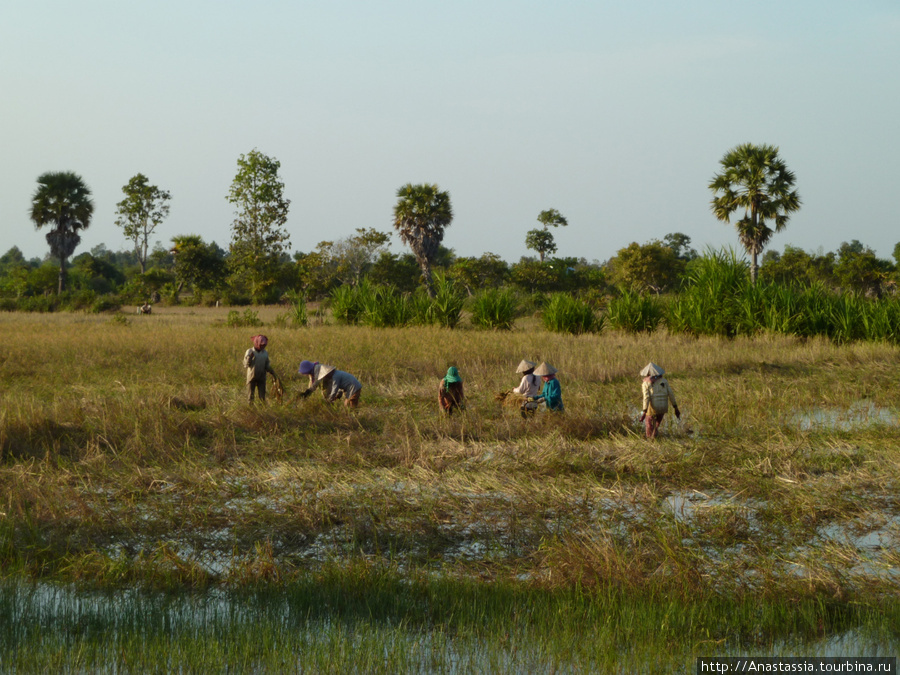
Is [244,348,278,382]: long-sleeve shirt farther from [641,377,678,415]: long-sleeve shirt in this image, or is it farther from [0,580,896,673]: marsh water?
[0,580,896,673]: marsh water

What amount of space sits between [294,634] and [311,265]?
134 ft

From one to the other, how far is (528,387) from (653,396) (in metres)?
1.82

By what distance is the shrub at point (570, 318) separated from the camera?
24.7 meters

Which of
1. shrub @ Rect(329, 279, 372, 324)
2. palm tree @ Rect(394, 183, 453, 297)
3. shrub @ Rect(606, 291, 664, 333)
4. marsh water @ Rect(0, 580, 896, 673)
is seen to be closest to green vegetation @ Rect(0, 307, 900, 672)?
marsh water @ Rect(0, 580, 896, 673)

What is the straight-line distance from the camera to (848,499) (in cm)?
681

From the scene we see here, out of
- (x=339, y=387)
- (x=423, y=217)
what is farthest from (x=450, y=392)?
(x=423, y=217)

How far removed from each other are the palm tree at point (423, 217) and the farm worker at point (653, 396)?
32057 mm

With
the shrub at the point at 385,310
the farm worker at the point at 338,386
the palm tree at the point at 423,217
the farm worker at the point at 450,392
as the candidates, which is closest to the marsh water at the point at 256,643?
the farm worker at the point at 450,392

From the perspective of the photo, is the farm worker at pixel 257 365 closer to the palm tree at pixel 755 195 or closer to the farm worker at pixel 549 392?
the farm worker at pixel 549 392

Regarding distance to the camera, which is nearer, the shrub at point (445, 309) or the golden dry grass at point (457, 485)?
the golden dry grass at point (457, 485)

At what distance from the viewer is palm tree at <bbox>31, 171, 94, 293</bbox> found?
44.8 m

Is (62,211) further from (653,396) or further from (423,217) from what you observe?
(653,396)

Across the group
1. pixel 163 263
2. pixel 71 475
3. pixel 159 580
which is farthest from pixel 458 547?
pixel 163 263

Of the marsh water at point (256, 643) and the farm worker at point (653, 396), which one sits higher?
the farm worker at point (653, 396)
